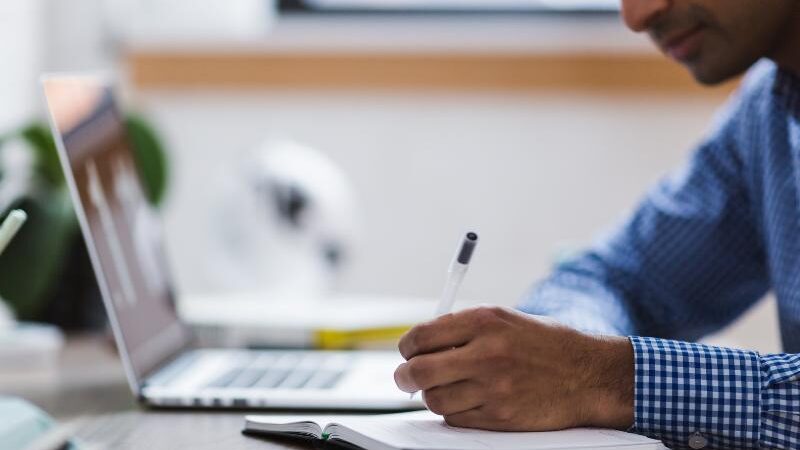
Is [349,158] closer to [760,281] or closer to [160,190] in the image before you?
[160,190]

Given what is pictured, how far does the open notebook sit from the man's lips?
0.59 m

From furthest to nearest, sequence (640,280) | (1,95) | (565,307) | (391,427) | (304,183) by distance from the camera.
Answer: (1,95), (304,183), (640,280), (565,307), (391,427)

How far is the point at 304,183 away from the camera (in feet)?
6.06

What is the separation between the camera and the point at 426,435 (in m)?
0.72

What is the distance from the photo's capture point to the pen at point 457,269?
2.71 ft

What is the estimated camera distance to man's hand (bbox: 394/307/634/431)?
0.77 meters

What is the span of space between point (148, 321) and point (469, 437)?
0.47m

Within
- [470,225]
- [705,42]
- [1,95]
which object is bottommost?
[470,225]

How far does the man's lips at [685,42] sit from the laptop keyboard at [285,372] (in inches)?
19.9

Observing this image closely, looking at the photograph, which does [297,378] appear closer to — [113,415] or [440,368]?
[113,415]

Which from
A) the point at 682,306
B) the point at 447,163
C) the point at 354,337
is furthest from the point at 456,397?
the point at 447,163

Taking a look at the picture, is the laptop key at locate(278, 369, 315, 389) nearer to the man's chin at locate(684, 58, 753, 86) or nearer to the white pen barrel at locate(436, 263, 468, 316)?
the white pen barrel at locate(436, 263, 468, 316)

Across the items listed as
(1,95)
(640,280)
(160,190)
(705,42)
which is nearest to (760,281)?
(640,280)

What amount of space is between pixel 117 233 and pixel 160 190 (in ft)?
1.91
